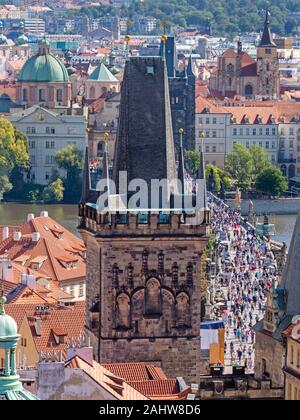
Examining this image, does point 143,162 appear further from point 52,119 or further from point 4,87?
point 4,87

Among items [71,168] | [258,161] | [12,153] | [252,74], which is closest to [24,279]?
[71,168]

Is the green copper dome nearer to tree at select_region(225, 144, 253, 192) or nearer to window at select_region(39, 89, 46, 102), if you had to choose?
window at select_region(39, 89, 46, 102)

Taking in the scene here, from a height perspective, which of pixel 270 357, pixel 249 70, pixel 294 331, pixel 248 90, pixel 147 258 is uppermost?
pixel 147 258

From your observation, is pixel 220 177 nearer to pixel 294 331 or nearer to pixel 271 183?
pixel 271 183

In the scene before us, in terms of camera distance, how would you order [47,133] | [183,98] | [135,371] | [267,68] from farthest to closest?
[267,68] < [47,133] < [183,98] < [135,371]
